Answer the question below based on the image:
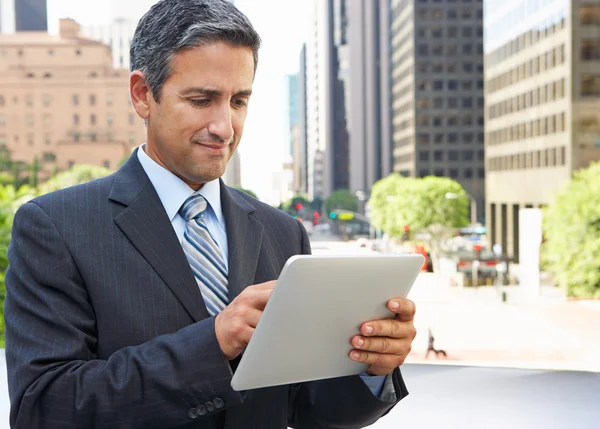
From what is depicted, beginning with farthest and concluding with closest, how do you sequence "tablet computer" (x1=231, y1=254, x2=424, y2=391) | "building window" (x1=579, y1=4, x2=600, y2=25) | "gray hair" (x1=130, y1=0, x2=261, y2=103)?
"building window" (x1=579, y1=4, x2=600, y2=25)
"gray hair" (x1=130, y1=0, x2=261, y2=103)
"tablet computer" (x1=231, y1=254, x2=424, y2=391)

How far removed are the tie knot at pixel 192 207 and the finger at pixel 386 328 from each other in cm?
48

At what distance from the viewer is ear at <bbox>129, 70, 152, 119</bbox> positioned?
1.72m

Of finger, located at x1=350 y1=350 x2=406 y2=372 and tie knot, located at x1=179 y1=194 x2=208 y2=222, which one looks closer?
finger, located at x1=350 y1=350 x2=406 y2=372

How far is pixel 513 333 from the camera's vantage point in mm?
25344

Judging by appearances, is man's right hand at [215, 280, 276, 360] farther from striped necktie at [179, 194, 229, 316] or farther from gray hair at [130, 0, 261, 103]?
gray hair at [130, 0, 261, 103]

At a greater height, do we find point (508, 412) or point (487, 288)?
point (508, 412)

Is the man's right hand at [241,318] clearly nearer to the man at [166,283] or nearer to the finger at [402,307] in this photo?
the man at [166,283]

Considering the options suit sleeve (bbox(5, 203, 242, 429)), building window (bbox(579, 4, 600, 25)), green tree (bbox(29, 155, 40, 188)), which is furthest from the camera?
green tree (bbox(29, 155, 40, 188))

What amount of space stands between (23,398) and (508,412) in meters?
2.48

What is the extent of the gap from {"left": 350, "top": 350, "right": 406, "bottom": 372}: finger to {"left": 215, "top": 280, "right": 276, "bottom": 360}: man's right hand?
0.72ft

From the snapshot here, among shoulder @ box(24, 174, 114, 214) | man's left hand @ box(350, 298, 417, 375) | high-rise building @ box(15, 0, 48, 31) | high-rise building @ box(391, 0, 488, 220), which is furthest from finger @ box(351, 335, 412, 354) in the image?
high-rise building @ box(391, 0, 488, 220)

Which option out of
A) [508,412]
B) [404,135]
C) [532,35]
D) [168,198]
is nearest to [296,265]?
[168,198]

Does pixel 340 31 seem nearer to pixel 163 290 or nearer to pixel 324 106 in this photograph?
pixel 324 106

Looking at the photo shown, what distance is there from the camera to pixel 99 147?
79500mm
